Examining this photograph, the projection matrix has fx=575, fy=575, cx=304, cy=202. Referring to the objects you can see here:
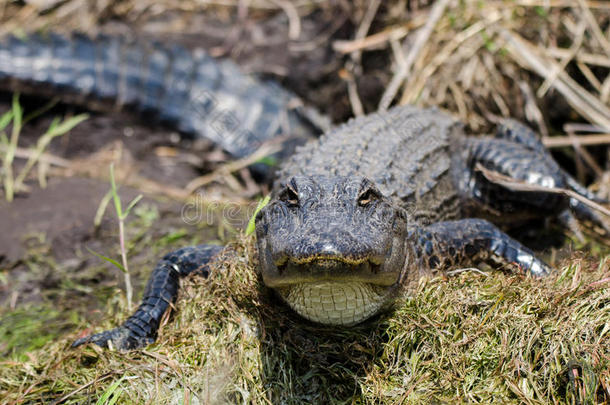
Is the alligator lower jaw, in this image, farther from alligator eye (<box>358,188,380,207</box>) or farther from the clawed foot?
the clawed foot

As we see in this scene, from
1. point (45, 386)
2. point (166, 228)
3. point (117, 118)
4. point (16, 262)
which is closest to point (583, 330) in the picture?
point (45, 386)

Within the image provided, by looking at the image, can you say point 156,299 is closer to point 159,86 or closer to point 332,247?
point 332,247

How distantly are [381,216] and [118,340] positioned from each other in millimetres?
1422


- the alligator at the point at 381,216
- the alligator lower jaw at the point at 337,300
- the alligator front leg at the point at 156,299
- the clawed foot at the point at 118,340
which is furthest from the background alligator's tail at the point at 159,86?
the alligator lower jaw at the point at 337,300

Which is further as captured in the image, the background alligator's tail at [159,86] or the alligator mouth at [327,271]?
the background alligator's tail at [159,86]

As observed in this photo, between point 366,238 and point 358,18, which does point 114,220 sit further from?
point 358,18

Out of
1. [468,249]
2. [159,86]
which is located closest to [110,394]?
[468,249]

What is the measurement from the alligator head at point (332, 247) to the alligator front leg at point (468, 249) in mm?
458

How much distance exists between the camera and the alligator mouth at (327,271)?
2012mm

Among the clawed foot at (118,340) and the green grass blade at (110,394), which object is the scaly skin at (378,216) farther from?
the green grass blade at (110,394)

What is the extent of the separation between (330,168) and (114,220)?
1785 millimetres

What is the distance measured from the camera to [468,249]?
313cm

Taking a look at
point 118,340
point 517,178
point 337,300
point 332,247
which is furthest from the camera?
point 517,178

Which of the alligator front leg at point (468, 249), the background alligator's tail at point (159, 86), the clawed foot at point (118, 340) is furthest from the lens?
the background alligator's tail at point (159, 86)
